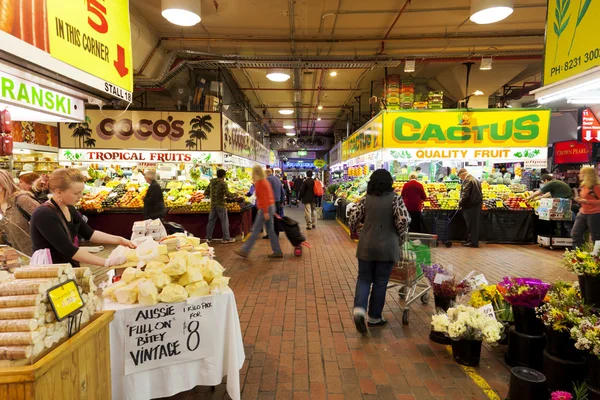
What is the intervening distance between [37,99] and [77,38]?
0.54 meters

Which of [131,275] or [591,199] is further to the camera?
[591,199]

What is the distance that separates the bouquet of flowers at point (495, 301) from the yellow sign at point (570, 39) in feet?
7.05

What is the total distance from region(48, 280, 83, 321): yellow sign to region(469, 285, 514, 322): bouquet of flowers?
Result: 3665 mm

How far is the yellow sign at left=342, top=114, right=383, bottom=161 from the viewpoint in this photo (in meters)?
9.77

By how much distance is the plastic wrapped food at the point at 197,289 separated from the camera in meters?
2.63

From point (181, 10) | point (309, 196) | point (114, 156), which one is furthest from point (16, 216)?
point (309, 196)

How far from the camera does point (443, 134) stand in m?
9.53

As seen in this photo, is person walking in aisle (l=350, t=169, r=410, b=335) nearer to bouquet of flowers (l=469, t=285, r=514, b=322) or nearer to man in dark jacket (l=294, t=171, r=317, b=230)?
bouquet of flowers (l=469, t=285, r=514, b=322)

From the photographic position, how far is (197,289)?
2.64 metres

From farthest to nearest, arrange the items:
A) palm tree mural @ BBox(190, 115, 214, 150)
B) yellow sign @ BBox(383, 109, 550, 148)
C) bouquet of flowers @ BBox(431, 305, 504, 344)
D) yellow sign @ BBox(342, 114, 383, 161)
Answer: palm tree mural @ BBox(190, 115, 214, 150) → yellow sign @ BBox(342, 114, 383, 161) → yellow sign @ BBox(383, 109, 550, 148) → bouquet of flowers @ BBox(431, 305, 504, 344)

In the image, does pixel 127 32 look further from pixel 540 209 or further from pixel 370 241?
pixel 540 209

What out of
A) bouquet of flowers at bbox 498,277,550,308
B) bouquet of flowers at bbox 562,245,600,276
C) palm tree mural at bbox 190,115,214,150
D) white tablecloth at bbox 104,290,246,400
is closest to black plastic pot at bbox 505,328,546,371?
bouquet of flowers at bbox 498,277,550,308

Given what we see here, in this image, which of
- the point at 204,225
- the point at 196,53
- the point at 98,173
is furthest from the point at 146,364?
the point at 98,173

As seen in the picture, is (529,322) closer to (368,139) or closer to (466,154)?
(466,154)
